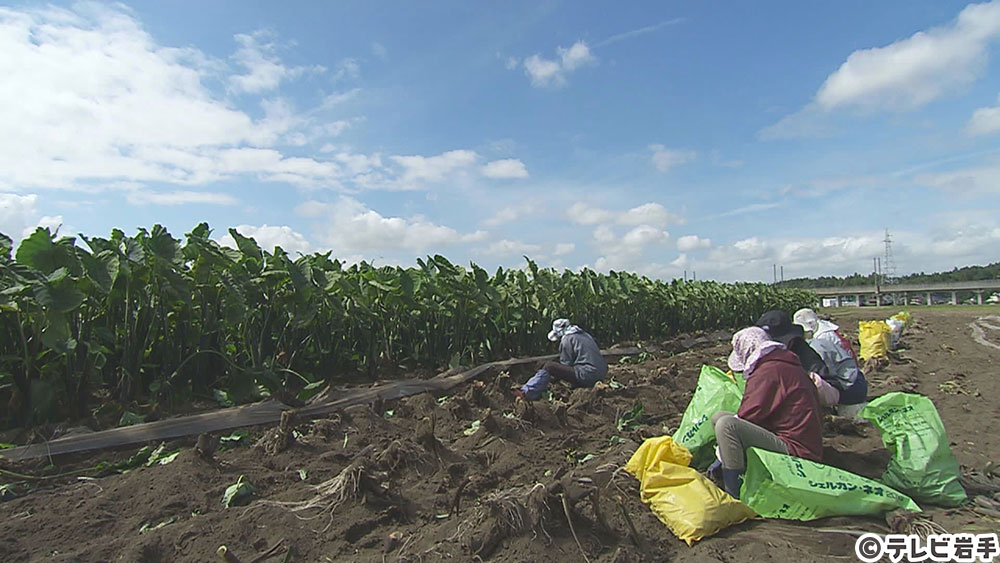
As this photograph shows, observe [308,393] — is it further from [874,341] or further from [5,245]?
[874,341]

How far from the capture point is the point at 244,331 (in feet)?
19.1

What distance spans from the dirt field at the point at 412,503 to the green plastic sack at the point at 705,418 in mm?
478

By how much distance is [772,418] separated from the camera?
Result: 374cm

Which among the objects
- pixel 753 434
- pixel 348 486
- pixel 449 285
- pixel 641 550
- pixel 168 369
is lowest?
pixel 641 550

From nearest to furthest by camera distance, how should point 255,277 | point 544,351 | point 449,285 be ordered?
point 255,277
point 449,285
point 544,351

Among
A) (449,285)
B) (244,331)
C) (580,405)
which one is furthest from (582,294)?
(244,331)

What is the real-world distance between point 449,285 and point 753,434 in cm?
487

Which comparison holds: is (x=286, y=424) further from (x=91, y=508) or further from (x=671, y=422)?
(x=671, y=422)

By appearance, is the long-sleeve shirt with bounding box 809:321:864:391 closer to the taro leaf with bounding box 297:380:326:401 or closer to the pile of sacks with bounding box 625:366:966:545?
the pile of sacks with bounding box 625:366:966:545

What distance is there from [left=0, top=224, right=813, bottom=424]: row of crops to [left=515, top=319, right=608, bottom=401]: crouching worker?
143cm

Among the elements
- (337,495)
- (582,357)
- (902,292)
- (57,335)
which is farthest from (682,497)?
(902,292)

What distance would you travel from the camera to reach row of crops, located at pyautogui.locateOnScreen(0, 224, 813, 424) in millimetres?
4504

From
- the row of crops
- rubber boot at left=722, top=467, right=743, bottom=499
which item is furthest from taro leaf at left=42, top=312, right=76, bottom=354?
rubber boot at left=722, top=467, right=743, bottom=499
